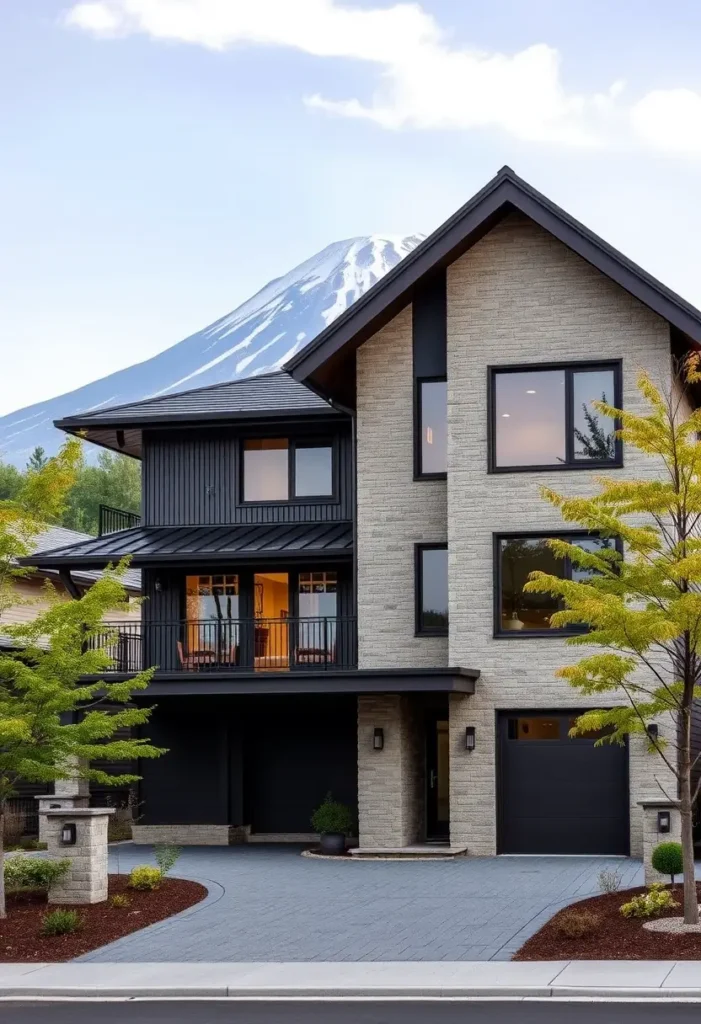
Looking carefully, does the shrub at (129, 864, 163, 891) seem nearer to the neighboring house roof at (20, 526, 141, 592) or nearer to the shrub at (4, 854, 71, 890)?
the shrub at (4, 854, 71, 890)

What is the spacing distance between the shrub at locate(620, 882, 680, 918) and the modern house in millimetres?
8279

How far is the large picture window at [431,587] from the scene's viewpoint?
91.0ft

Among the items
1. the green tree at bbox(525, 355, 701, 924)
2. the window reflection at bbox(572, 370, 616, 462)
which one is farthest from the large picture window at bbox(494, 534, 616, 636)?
the green tree at bbox(525, 355, 701, 924)

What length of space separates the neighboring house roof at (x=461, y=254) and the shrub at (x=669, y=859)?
9882 mm

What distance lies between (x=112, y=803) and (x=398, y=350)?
1274 centimetres

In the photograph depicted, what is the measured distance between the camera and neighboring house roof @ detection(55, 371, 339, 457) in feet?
99.6

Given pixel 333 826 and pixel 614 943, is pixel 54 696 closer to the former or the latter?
pixel 614 943

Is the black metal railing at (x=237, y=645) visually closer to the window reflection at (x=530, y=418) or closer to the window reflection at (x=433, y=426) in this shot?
the window reflection at (x=433, y=426)

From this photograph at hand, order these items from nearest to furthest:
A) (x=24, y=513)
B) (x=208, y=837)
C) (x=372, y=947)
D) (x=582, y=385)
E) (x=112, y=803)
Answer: (x=372, y=947), (x=24, y=513), (x=582, y=385), (x=208, y=837), (x=112, y=803)

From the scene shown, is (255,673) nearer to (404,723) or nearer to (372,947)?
(404,723)

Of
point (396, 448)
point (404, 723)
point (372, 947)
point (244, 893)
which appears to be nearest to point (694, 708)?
point (404, 723)

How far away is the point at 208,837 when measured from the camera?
3027 cm

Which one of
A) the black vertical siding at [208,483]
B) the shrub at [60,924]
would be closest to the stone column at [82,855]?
the shrub at [60,924]
